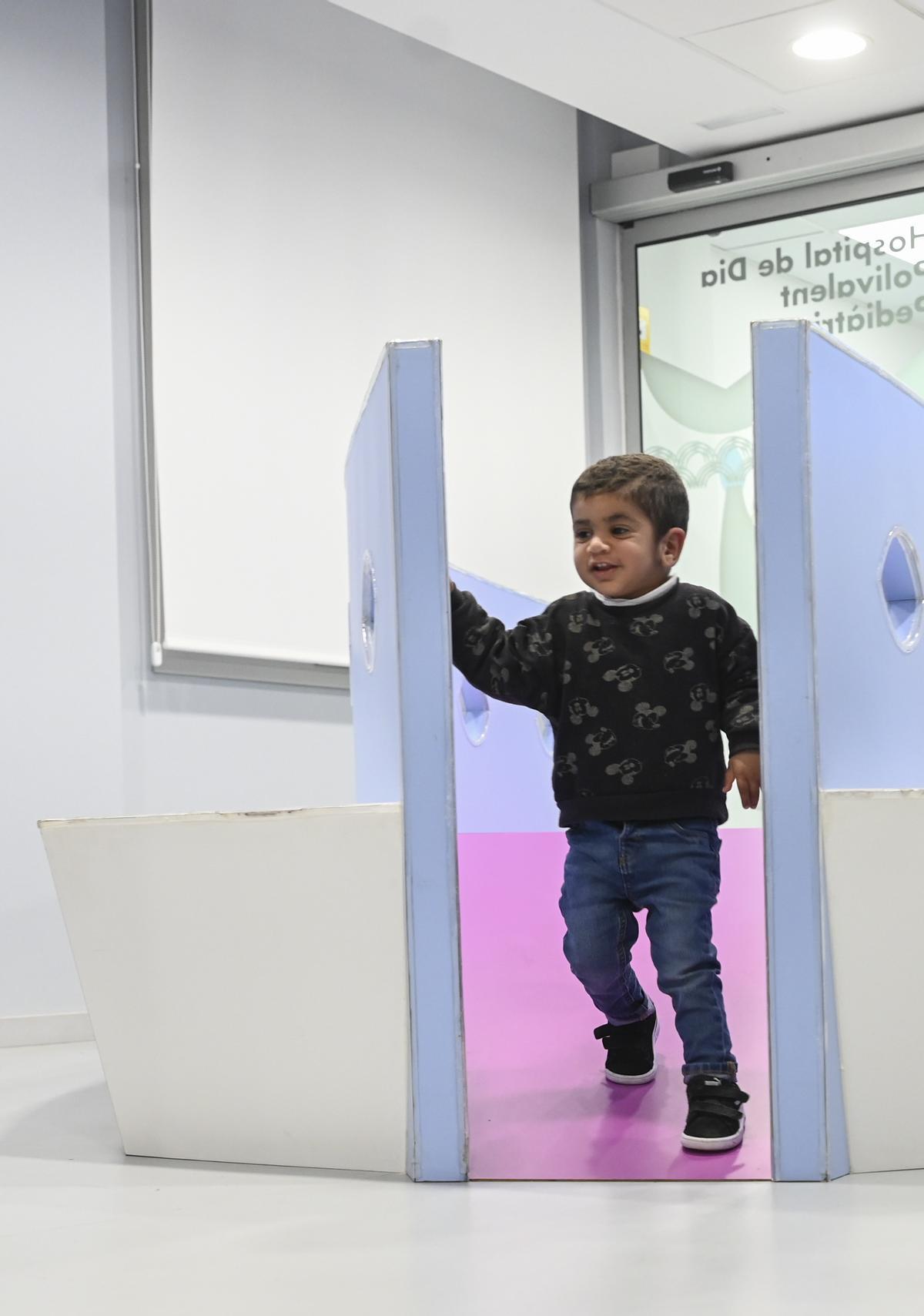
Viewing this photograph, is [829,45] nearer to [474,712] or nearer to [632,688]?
[474,712]

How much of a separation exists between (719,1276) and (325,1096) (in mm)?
629

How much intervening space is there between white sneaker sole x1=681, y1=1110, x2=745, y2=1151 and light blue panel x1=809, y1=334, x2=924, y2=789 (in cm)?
43

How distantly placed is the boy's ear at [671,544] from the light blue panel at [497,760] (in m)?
0.59

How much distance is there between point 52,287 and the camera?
11.7 feet

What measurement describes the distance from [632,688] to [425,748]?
0.32 meters

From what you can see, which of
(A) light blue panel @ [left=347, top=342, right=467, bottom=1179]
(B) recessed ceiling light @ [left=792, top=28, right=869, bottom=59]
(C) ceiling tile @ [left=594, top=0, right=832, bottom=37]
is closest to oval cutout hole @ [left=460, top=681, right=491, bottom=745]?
(A) light blue panel @ [left=347, top=342, right=467, bottom=1179]

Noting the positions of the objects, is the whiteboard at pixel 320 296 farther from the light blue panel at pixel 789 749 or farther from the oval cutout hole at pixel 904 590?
the light blue panel at pixel 789 749

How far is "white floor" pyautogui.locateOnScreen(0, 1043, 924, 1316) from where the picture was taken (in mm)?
1314

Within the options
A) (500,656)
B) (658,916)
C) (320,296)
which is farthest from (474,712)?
(320,296)

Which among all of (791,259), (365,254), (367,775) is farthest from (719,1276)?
(791,259)

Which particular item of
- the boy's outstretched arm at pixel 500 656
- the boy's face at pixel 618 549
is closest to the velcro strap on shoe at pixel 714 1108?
the boy's outstretched arm at pixel 500 656

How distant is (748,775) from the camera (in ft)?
6.26

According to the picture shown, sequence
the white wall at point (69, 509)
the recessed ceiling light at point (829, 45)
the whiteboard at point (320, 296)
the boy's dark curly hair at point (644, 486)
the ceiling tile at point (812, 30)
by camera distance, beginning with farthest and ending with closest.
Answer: the recessed ceiling light at point (829, 45), the ceiling tile at point (812, 30), the whiteboard at point (320, 296), the white wall at point (69, 509), the boy's dark curly hair at point (644, 486)

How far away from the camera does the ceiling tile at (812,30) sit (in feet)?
12.8
